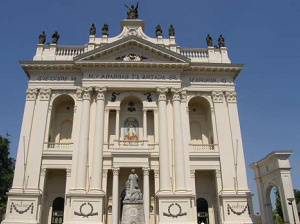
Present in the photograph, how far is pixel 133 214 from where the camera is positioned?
56.7ft

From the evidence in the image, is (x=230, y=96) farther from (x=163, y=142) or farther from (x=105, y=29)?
(x=105, y=29)

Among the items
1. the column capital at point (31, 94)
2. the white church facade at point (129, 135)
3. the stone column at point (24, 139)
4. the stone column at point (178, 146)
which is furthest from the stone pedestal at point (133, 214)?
the column capital at point (31, 94)

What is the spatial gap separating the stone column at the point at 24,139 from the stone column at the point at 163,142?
38.9 feet

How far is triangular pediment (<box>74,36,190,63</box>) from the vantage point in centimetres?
2850

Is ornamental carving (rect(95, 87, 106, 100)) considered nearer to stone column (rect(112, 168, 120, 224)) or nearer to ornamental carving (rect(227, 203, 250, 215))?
stone column (rect(112, 168, 120, 224))

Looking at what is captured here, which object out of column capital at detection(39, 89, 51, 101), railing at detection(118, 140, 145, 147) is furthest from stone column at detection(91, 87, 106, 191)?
column capital at detection(39, 89, 51, 101)

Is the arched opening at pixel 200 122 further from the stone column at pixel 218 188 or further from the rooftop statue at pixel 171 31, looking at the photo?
the rooftop statue at pixel 171 31

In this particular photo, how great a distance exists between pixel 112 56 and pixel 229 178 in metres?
15.9

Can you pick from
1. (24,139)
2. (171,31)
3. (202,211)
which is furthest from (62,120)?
(202,211)

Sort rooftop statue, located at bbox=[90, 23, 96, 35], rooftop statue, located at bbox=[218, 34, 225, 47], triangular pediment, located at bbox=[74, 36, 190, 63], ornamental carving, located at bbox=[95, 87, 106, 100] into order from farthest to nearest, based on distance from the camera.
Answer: rooftop statue, located at bbox=[218, 34, 225, 47], rooftop statue, located at bbox=[90, 23, 96, 35], triangular pediment, located at bbox=[74, 36, 190, 63], ornamental carving, located at bbox=[95, 87, 106, 100]

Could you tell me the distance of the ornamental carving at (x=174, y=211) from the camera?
79.4 feet

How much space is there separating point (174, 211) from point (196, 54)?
16.1 m

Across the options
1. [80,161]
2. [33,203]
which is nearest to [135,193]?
[80,161]

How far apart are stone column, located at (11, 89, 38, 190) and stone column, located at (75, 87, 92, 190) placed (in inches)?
178
